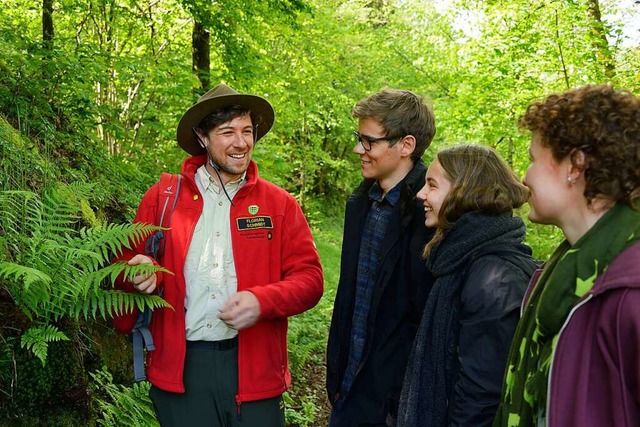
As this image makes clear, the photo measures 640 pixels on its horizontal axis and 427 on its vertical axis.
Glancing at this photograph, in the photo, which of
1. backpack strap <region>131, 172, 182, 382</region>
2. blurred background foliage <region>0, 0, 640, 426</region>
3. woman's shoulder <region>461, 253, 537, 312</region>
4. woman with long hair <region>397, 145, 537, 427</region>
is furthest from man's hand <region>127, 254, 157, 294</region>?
woman's shoulder <region>461, 253, 537, 312</region>

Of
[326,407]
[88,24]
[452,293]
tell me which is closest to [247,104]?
[452,293]

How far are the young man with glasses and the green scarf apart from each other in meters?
1.00

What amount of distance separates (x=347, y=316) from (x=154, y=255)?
1.14 metres

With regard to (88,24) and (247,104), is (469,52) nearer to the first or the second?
(88,24)

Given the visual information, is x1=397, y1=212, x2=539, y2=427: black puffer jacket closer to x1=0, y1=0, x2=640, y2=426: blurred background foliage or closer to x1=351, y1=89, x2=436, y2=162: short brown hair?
x1=351, y1=89, x2=436, y2=162: short brown hair

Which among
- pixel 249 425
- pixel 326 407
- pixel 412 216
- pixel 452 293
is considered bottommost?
pixel 326 407

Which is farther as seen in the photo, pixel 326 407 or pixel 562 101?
pixel 326 407

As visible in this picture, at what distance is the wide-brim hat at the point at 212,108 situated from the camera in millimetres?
3350

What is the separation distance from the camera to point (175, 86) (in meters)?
7.55

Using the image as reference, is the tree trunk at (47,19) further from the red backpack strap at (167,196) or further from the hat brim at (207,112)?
the red backpack strap at (167,196)

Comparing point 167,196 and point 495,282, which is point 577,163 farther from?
A: point 167,196

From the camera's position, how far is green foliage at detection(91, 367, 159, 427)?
3.89 metres

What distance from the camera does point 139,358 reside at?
3084 mm

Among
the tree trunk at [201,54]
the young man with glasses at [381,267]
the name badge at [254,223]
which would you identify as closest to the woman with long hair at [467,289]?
the young man with glasses at [381,267]
